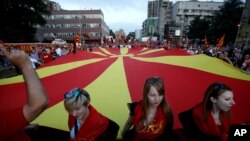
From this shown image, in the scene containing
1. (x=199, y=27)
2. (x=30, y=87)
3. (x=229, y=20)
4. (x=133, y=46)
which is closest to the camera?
(x=30, y=87)

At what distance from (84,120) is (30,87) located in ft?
2.94

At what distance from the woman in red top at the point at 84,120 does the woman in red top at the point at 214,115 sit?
822mm

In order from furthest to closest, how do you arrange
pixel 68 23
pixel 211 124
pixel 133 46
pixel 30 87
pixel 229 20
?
pixel 68 23, pixel 229 20, pixel 133 46, pixel 211 124, pixel 30 87

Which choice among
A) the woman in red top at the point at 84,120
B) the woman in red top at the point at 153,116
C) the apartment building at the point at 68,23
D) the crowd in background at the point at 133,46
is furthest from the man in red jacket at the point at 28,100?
the apartment building at the point at 68,23

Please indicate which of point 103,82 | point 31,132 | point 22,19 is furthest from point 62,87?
point 22,19

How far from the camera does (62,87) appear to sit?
14.1 feet

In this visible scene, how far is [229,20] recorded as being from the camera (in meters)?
48.5

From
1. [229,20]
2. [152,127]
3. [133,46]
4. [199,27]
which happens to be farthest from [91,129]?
[199,27]

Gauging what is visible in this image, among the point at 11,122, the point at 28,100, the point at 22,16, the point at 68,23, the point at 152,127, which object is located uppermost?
the point at 68,23

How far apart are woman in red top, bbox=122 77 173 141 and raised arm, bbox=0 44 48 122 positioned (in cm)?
123

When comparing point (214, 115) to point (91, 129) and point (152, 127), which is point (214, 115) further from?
point (91, 129)

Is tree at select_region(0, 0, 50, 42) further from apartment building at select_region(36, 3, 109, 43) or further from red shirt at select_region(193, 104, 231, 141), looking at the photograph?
apartment building at select_region(36, 3, 109, 43)

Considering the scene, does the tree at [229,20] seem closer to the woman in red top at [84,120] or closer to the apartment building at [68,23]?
the apartment building at [68,23]

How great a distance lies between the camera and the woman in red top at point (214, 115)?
8.31 ft
